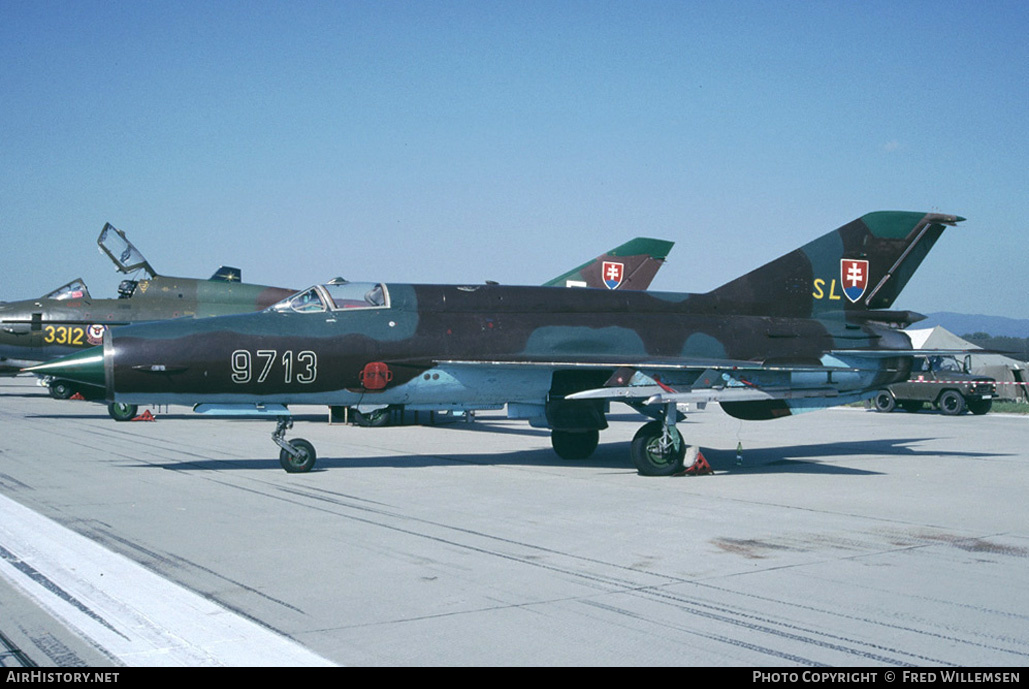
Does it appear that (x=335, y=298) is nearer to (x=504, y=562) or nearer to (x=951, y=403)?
Result: (x=504, y=562)

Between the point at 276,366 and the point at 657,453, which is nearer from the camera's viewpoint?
the point at 276,366

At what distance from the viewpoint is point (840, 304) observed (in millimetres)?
15070

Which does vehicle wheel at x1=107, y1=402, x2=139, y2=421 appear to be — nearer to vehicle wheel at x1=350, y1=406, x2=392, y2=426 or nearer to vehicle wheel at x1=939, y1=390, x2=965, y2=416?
vehicle wheel at x1=350, y1=406, x2=392, y2=426

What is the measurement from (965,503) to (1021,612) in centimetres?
502

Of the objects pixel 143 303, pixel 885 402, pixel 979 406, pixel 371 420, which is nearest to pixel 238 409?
pixel 371 420

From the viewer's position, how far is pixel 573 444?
48.1ft

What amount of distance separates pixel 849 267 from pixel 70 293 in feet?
63.8

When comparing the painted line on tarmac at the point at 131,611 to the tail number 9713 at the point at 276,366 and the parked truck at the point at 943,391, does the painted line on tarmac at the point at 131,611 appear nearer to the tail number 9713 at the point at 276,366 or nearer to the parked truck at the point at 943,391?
the tail number 9713 at the point at 276,366

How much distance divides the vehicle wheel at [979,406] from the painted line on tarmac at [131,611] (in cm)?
2694

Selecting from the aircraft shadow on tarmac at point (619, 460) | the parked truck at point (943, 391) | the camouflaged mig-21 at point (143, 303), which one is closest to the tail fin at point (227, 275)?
the camouflaged mig-21 at point (143, 303)

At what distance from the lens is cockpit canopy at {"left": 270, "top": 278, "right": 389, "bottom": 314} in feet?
41.1

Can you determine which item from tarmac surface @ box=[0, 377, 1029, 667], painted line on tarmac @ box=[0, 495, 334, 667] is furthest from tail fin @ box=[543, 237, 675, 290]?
painted line on tarmac @ box=[0, 495, 334, 667]

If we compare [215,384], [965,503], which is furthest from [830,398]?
[215,384]

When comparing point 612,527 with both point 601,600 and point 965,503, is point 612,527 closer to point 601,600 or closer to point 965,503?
point 601,600
